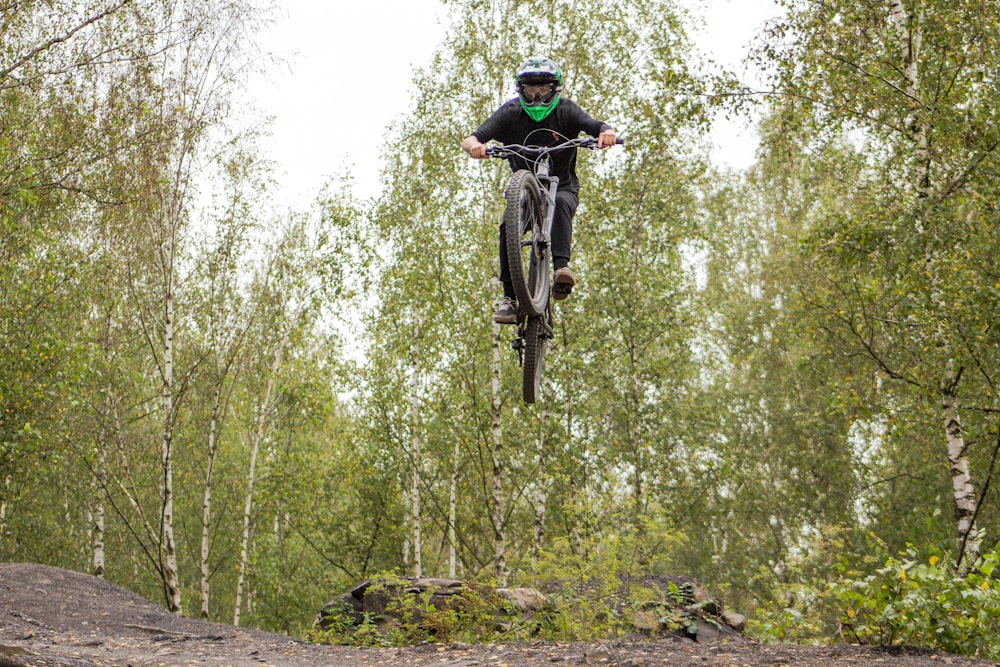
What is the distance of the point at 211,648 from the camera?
311 inches

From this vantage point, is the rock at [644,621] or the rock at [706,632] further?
the rock at [706,632]

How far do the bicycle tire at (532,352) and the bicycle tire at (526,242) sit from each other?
12 cm

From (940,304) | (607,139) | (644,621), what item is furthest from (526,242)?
(940,304)

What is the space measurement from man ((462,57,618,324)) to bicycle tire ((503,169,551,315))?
156 millimetres

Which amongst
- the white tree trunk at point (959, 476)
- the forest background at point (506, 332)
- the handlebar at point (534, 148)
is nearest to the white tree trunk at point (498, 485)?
the forest background at point (506, 332)

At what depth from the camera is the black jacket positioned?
645 cm

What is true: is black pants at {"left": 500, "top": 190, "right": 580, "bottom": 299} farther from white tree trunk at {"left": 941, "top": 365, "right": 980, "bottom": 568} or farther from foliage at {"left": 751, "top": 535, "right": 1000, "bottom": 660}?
white tree trunk at {"left": 941, "top": 365, "right": 980, "bottom": 568}

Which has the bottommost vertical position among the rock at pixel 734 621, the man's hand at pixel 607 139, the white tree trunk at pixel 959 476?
the rock at pixel 734 621

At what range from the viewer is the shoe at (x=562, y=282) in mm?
6582

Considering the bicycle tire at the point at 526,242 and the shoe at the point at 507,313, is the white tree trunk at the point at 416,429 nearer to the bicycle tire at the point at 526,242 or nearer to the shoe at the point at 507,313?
the bicycle tire at the point at 526,242

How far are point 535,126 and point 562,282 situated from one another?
3.96 ft

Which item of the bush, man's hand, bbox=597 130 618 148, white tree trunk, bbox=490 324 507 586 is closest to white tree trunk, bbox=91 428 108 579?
white tree trunk, bbox=490 324 507 586

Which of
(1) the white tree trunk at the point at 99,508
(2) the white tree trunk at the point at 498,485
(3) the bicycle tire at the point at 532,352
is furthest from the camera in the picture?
(1) the white tree trunk at the point at 99,508

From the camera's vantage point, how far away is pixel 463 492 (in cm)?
2066
